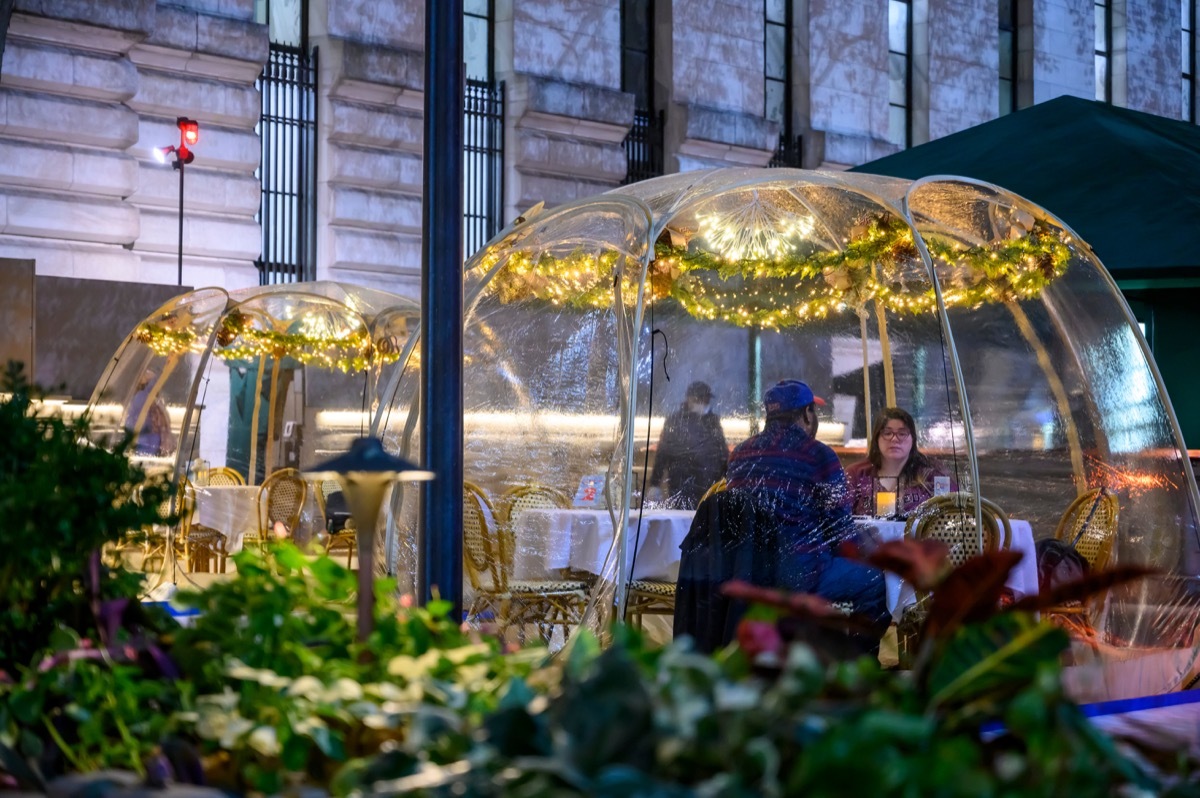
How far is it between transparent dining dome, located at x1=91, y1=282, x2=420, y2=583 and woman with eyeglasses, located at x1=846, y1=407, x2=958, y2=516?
392 centimetres

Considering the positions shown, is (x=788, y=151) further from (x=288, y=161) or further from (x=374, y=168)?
(x=288, y=161)

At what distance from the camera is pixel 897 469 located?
7.50m

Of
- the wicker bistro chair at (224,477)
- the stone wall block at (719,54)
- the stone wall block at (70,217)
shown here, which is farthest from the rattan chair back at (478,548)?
the stone wall block at (719,54)

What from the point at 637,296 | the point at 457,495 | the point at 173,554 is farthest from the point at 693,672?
the point at 173,554

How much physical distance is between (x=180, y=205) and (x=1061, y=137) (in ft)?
26.5

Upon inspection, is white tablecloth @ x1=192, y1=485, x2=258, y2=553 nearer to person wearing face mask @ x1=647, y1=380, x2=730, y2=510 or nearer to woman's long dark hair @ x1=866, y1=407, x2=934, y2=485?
person wearing face mask @ x1=647, y1=380, x2=730, y2=510

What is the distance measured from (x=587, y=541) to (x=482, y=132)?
9735 millimetres

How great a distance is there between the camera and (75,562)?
7.70 feet

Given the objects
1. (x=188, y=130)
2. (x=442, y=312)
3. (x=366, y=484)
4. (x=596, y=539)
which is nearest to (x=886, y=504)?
(x=596, y=539)

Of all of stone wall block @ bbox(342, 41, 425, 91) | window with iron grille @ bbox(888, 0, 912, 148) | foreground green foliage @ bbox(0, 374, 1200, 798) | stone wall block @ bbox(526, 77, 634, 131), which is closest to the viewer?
foreground green foliage @ bbox(0, 374, 1200, 798)

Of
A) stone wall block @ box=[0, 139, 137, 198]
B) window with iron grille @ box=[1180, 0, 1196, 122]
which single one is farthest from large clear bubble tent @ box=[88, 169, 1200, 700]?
window with iron grille @ box=[1180, 0, 1196, 122]

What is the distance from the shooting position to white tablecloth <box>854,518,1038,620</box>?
20.7 ft

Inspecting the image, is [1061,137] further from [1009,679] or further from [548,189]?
[1009,679]

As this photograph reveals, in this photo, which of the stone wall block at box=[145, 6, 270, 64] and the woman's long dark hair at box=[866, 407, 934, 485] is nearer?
the woman's long dark hair at box=[866, 407, 934, 485]
